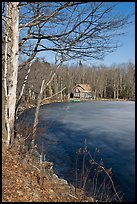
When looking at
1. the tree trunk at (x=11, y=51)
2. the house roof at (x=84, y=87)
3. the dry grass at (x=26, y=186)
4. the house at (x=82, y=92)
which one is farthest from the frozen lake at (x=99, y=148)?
the house roof at (x=84, y=87)

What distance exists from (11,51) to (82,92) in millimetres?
33939

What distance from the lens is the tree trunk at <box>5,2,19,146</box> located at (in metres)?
4.23

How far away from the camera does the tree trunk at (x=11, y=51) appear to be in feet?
13.9

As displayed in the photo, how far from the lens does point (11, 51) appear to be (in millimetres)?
4340

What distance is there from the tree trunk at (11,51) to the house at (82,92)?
29979 millimetres

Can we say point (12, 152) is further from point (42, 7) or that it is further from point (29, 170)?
point (42, 7)

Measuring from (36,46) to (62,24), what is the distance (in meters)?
0.83

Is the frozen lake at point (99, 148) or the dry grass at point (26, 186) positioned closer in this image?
the dry grass at point (26, 186)

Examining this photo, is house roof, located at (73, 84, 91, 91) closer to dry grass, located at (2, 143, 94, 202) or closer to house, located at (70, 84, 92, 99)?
house, located at (70, 84, 92, 99)

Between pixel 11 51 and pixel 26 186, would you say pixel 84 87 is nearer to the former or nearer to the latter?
pixel 11 51

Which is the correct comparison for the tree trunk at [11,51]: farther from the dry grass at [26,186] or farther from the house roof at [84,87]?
the house roof at [84,87]

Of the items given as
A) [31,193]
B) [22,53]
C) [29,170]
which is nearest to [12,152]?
[29,170]

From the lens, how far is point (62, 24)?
4883 mm

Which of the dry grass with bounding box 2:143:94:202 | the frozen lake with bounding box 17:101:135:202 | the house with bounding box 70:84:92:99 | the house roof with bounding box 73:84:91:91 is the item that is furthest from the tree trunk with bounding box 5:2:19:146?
the house roof with bounding box 73:84:91:91
